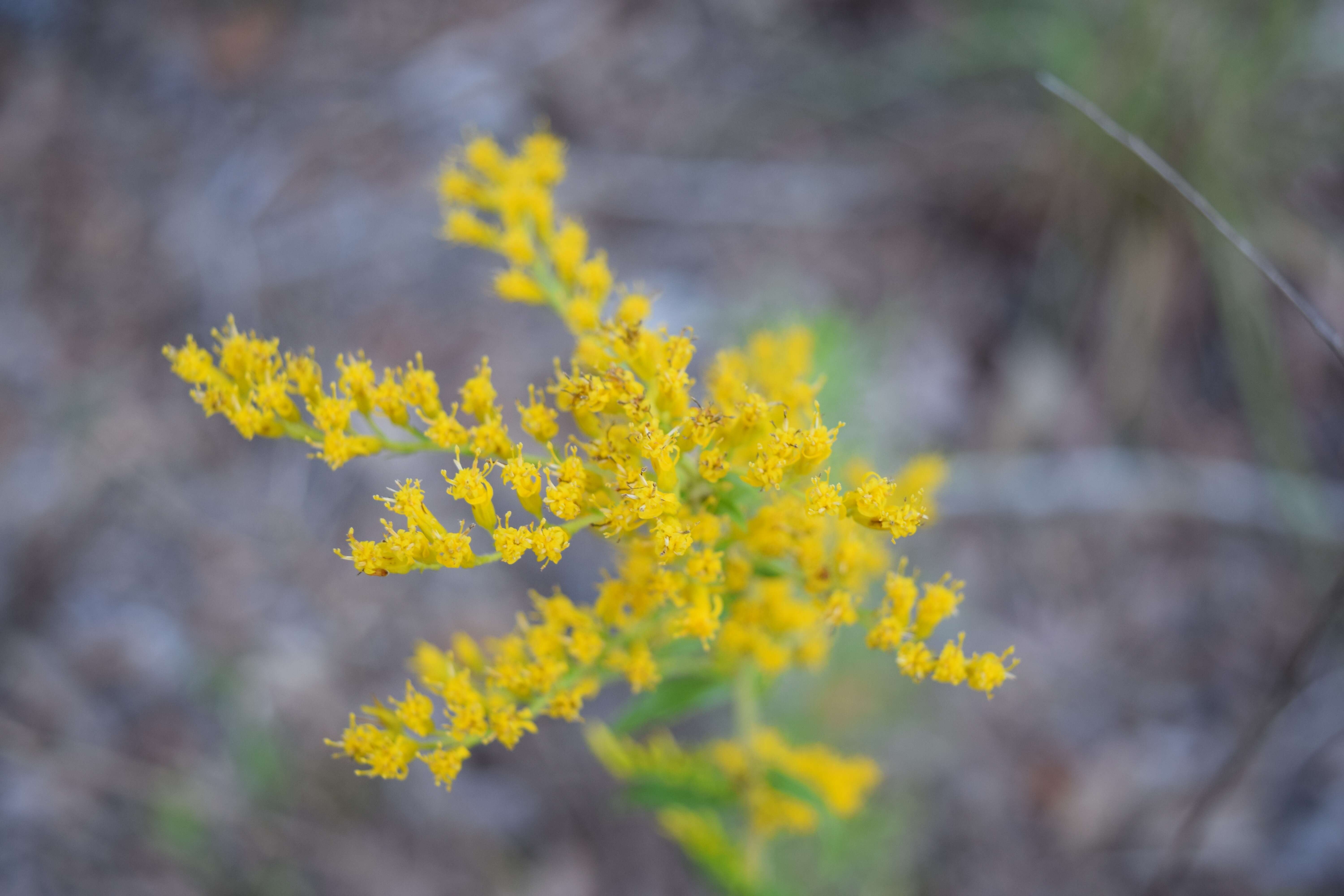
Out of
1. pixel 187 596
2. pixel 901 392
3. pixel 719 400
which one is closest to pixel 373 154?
pixel 187 596

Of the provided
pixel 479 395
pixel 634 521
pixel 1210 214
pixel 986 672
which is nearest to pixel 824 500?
pixel 634 521

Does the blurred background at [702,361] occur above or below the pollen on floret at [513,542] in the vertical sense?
above

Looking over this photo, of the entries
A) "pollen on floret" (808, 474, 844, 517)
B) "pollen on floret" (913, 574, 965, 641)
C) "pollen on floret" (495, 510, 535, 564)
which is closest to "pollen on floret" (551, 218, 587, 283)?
"pollen on floret" (495, 510, 535, 564)

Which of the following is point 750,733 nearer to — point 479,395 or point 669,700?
point 669,700

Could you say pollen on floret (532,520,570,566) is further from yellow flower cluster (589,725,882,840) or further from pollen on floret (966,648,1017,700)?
pollen on floret (966,648,1017,700)

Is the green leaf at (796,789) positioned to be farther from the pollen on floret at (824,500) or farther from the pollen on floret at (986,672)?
the pollen on floret at (824,500)

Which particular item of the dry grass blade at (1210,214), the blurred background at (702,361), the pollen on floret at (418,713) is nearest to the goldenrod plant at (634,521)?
the pollen on floret at (418,713)

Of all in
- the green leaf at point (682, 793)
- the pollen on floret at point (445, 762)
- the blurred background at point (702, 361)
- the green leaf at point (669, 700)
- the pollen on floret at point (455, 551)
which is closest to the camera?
the pollen on floret at point (455, 551)
